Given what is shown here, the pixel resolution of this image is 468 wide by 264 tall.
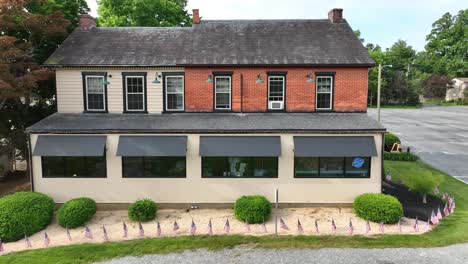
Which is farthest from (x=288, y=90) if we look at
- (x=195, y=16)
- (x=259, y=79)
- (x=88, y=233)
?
(x=88, y=233)

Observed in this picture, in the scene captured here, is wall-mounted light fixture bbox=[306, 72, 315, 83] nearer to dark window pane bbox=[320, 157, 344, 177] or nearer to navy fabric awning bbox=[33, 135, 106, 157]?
dark window pane bbox=[320, 157, 344, 177]

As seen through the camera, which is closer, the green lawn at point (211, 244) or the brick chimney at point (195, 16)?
the green lawn at point (211, 244)

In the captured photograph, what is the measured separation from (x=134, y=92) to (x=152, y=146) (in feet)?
14.6

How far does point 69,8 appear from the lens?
70.7ft

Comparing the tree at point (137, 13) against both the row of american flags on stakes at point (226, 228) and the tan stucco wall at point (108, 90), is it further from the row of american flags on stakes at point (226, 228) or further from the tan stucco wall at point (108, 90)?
the row of american flags on stakes at point (226, 228)

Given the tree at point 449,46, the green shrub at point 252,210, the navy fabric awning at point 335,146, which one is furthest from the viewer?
the tree at point 449,46

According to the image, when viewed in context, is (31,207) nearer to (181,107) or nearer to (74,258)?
(74,258)

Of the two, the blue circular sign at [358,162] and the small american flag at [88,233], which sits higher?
the blue circular sign at [358,162]

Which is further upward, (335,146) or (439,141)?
(335,146)

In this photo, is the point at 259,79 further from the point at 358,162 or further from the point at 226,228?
the point at 226,228

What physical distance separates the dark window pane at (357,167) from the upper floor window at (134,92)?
10.7 m

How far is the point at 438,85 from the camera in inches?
3265

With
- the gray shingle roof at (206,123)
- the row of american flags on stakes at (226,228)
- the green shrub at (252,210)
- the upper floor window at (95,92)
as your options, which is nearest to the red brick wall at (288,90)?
the gray shingle roof at (206,123)

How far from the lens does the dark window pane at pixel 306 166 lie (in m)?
14.8
